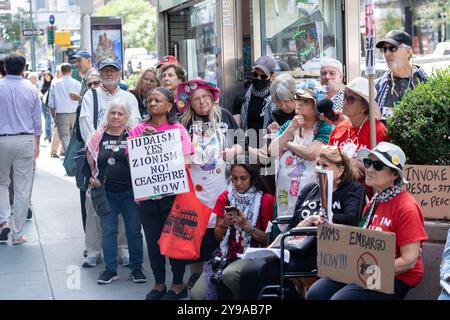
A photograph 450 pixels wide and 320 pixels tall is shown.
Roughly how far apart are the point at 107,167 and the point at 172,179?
0.93 m

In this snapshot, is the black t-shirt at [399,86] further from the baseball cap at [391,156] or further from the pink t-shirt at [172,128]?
the baseball cap at [391,156]

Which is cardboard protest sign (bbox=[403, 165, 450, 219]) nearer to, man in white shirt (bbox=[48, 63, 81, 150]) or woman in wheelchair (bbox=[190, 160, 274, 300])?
woman in wheelchair (bbox=[190, 160, 274, 300])

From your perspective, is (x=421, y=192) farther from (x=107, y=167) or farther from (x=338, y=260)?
(x=107, y=167)

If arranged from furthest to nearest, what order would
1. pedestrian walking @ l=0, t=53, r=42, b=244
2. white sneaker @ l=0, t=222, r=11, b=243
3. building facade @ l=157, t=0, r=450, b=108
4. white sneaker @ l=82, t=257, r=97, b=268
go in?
building facade @ l=157, t=0, r=450, b=108 < white sneaker @ l=0, t=222, r=11, b=243 < pedestrian walking @ l=0, t=53, r=42, b=244 < white sneaker @ l=82, t=257, r=97, b=268

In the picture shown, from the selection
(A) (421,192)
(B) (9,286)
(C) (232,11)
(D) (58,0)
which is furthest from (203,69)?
(D) (58,0)

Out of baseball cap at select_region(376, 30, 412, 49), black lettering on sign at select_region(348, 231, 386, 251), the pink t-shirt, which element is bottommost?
black lettering on sign at select_region(348, 231, 386, 251)

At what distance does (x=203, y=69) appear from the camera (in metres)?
12.3

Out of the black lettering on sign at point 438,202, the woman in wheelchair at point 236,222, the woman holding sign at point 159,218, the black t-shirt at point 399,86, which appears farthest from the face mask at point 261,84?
the black lettering on sign at point 438,202

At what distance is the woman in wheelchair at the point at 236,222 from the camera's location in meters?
7.17

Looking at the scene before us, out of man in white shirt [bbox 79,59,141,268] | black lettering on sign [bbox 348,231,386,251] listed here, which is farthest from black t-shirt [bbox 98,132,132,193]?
black lettering on sign [bbox 348,231,386,251]

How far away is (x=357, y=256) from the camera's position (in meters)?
5.57

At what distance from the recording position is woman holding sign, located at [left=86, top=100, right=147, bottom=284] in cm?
855

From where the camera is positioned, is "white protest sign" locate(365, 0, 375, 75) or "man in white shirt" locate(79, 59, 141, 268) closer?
"white protest sign" locate(365, 0, 375, 75)

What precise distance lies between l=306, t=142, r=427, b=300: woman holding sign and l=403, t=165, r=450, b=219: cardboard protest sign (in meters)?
0.57
